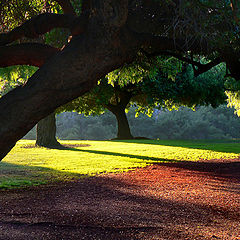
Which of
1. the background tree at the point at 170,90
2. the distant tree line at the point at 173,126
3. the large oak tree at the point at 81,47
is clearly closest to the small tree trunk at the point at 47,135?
the background tree at the point at 170,90

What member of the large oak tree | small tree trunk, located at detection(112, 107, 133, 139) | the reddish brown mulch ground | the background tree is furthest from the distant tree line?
the large oak tree

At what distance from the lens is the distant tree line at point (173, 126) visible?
46.9 meters

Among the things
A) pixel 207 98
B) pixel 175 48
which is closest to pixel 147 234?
pixel 175 48

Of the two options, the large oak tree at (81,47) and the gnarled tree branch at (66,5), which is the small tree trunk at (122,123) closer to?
the large oak tree at (81,47)

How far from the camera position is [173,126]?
4750 cm

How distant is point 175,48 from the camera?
780cm

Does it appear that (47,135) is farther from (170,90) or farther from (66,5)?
(66,5)

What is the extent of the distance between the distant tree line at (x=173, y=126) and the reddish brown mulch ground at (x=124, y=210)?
39735mm

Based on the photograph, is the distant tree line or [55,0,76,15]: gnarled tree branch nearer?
[55,0,76,15]: gnarled tree branch

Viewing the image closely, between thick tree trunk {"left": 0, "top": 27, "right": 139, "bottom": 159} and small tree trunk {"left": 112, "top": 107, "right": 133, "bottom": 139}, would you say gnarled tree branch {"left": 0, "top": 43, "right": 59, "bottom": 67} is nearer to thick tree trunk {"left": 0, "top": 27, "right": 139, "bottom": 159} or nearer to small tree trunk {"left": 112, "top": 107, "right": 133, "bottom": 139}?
thick tree trunk {"left": 0, "top": 27, "right": 139, "bottom": 159}

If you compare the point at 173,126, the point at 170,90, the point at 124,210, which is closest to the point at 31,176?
the point at 124,210

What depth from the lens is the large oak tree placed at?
19.0ft

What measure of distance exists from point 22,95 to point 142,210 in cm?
301

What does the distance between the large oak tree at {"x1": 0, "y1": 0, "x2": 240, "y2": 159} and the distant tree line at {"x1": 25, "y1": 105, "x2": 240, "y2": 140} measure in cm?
4037
